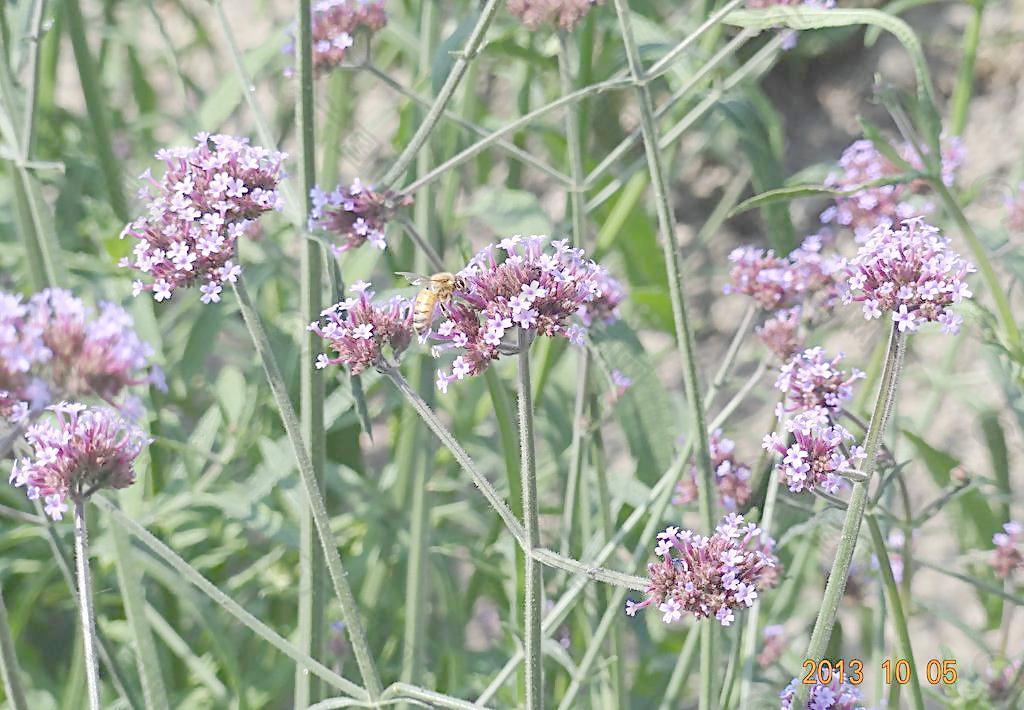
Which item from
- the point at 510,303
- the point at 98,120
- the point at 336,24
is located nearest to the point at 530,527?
the point at 510,303

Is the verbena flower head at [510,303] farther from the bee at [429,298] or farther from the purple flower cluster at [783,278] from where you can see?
the purple flower cluster at [783,278]

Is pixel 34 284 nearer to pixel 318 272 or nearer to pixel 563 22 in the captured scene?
pixel 318 272

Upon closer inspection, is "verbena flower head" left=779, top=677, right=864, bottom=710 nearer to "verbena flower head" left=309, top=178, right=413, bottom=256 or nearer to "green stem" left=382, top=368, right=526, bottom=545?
"green stem" left=382, top=368, right=526, bottom=545

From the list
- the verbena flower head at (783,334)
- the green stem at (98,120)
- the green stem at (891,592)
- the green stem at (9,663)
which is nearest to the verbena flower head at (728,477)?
the verbena flower head at (783,334)

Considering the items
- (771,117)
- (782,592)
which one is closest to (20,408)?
(782,592)

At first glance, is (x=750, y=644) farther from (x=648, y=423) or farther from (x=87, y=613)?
(x=87, y=613)
